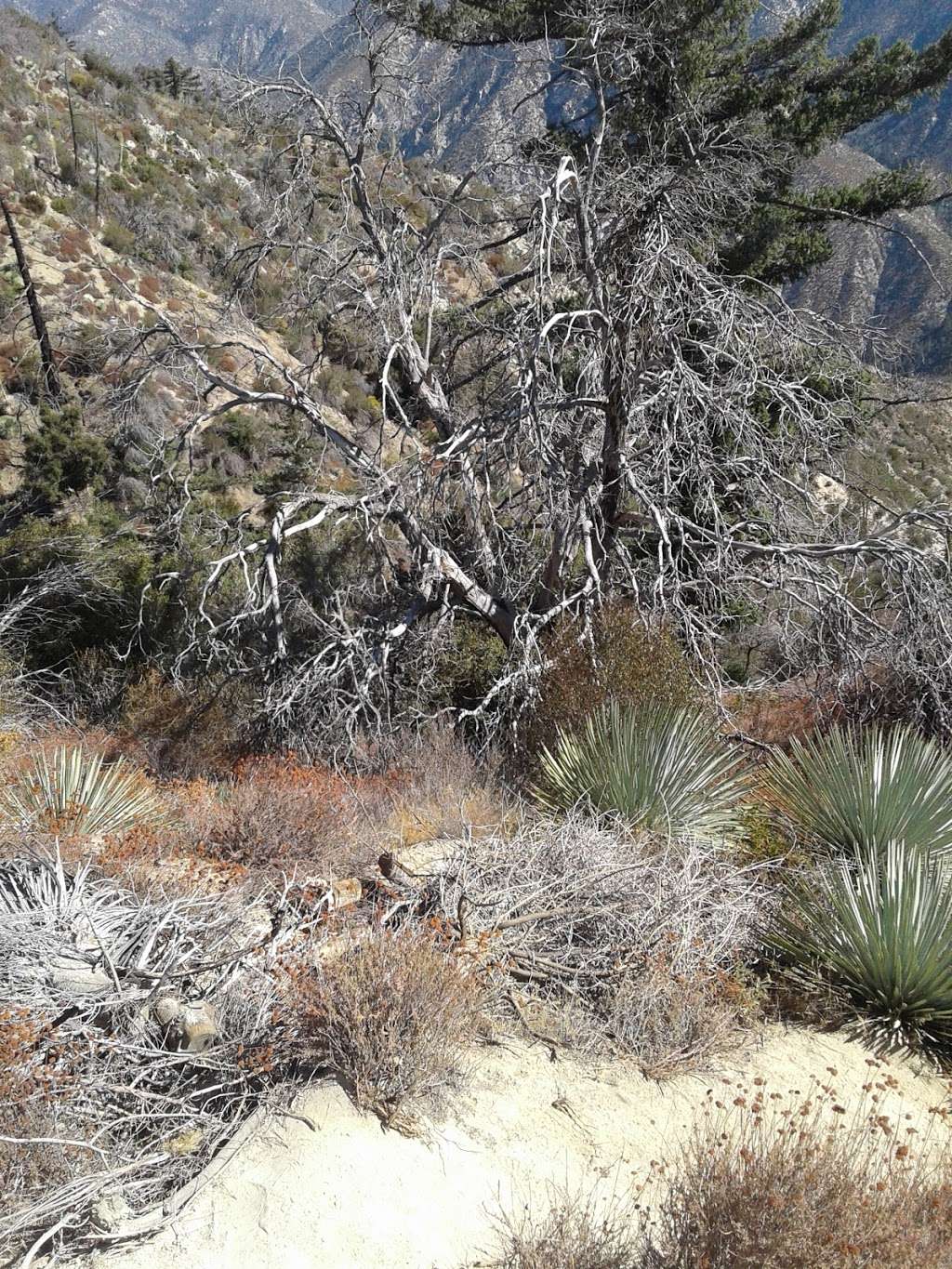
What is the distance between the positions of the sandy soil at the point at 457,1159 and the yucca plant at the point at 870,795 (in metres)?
1.70

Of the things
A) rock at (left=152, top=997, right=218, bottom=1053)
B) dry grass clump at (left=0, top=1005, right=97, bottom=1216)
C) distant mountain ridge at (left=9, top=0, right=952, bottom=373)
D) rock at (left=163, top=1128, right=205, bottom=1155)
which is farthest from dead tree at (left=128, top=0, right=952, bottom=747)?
rock at (left=163, top=1128, right=205, bottom=1155)

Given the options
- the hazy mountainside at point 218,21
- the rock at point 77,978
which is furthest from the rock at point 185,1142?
the hazy mountainside at point 218,21

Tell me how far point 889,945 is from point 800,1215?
2.22 m

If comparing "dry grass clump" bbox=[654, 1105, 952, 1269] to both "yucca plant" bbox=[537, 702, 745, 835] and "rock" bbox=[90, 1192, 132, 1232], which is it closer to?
"rock" bbox=[90, 1192, 132, 1232]

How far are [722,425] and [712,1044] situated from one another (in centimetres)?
640

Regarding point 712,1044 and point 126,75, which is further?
point 126,75

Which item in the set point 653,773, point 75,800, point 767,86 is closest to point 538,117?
point 767,86

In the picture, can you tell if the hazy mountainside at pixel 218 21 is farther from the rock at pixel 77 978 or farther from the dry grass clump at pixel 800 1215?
the dry grass clump at pixel 800 1215

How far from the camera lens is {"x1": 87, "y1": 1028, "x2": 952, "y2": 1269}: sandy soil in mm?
3143

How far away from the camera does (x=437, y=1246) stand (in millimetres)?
3170

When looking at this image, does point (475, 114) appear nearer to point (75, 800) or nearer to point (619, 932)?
point (75, 800)

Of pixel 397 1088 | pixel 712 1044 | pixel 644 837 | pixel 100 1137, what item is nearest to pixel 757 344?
pixel 644 837

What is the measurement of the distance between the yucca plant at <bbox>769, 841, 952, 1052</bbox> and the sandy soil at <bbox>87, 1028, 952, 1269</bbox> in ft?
0.95

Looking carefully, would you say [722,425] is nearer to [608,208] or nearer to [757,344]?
[757,344]
